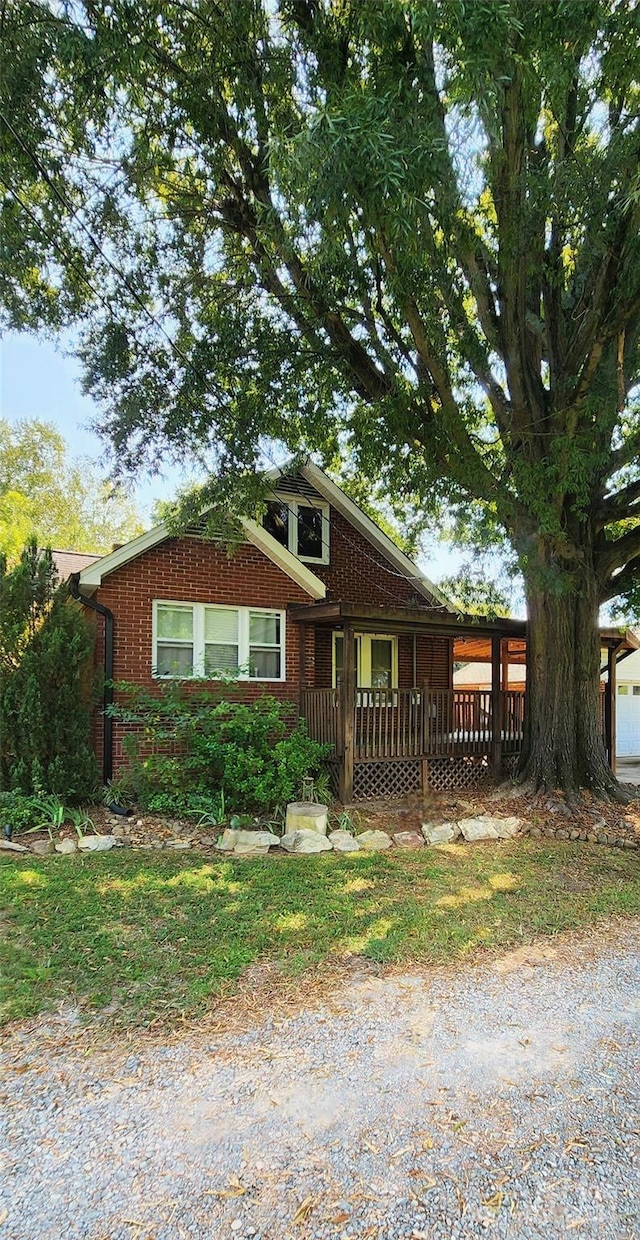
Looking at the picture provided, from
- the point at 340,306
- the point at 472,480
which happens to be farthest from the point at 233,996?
the point at 340,306

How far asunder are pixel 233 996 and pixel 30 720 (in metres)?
5.26

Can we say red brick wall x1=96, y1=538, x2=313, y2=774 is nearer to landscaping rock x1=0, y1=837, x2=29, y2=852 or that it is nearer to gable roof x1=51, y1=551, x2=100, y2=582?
gable roof x1=51, y1=551, x2=100, y2=582

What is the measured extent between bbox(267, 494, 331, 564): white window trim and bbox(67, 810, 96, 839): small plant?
267 inches

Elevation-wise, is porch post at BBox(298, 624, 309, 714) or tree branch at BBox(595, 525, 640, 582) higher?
tree branch at BBox(595, 525, 640, 582)

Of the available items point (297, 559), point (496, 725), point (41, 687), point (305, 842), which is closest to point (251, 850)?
point (305, 842)

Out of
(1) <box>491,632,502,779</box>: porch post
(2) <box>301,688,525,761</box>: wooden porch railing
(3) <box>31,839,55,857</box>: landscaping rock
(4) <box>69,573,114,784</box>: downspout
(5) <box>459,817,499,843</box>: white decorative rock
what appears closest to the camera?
(3) <box>31,839,55,857</box>: landscaping rock

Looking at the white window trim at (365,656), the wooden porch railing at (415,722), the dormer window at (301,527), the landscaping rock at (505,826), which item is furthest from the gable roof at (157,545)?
the landscaping rock at (505,826)

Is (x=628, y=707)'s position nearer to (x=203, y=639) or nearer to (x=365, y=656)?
(x=365, y=656)

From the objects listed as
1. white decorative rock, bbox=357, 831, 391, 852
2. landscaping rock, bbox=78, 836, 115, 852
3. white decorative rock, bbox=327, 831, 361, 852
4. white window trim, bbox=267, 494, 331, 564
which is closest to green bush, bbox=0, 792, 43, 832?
landscaping rock, bbox=78, 836, 115, 852

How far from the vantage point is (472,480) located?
8.32m

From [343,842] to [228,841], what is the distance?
51.3 inches

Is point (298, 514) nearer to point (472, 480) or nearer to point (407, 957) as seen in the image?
point (472, 480)

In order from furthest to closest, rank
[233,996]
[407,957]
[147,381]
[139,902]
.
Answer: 1. [147,381]
2. [139,902]
3. [407,957]
4. [233,996]

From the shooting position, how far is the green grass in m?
3.91
